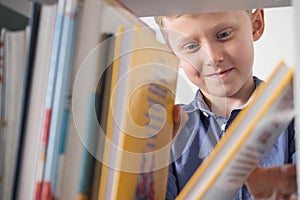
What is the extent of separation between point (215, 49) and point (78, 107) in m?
0.26

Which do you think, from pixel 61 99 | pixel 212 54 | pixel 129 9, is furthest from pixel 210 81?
pixel 61 99

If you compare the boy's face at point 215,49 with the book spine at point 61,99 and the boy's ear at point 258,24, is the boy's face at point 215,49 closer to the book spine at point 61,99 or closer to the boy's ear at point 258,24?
the boy's ear at point 258,24

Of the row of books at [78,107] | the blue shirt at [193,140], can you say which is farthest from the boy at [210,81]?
the row of books at [78,107]

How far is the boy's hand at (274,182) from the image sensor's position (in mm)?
394

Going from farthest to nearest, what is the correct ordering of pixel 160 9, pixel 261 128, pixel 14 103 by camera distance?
pixel 160 9, pixel 14 103, pixel 261 128

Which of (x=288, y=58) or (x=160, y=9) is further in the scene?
(x=288, y=58)

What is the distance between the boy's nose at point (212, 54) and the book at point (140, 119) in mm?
63

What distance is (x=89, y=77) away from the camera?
0.42 metres

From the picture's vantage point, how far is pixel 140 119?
46 cm

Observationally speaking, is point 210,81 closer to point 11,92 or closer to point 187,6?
point 187,6

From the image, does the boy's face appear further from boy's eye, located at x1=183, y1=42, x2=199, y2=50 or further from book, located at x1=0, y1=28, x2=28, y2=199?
book, located at x1=0, y1=28, x2=28, y2=199

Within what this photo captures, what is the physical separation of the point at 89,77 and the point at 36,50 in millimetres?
61

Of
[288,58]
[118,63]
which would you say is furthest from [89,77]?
[288,58]

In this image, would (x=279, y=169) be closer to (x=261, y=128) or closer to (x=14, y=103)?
(x=261, y=128)
